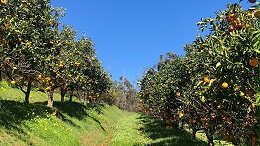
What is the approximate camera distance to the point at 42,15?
19.6m

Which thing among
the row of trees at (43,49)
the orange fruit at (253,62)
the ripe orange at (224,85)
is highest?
the row of trees at (43,49)

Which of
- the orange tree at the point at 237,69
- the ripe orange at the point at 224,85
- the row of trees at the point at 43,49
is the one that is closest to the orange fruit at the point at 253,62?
the orange tree at the point at 237,69

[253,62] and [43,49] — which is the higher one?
[43,49]

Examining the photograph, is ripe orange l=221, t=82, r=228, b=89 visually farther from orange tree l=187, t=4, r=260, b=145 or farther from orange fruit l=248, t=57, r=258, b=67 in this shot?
orange fruit l=248, t=57, r=258, b=67

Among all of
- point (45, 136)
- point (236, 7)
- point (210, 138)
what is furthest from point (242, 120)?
point (45, 136)

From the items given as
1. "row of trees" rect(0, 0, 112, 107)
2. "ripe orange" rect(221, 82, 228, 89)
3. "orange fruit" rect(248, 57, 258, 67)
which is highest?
"row of trees" rect(0, 0, 112, 107)

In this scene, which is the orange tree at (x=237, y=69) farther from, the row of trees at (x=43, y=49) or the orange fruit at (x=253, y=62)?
the row of trees at (x=43, y=49)

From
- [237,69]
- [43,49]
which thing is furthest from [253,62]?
[43,49]

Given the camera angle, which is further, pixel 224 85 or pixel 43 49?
pixel 43 49

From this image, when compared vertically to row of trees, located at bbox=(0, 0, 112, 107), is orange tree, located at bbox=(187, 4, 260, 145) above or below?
below

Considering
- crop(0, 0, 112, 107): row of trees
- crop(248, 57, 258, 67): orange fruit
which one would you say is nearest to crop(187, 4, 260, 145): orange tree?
crop(248, 57, 258, 67): orange fruit

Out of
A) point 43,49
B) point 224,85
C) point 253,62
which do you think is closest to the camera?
point 253,62

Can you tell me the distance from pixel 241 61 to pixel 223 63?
0.36 metres

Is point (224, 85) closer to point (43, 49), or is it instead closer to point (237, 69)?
point (237, 69)
